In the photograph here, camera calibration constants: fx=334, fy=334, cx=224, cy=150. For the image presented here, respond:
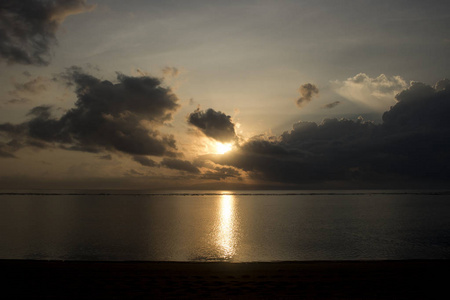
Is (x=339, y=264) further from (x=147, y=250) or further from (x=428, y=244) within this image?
(x=428, y=244)

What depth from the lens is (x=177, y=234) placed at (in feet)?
190

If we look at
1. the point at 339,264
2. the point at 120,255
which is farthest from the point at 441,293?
the point at 120,255

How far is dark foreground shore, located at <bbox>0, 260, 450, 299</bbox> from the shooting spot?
16062 millimetres

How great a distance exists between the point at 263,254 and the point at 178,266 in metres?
18.3

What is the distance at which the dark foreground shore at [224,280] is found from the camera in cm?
1606

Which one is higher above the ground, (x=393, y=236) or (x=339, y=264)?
(x=339, y=264)

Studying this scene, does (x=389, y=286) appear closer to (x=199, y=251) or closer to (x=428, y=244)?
(x=199, y=251)

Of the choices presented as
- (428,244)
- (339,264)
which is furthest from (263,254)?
(428,244)

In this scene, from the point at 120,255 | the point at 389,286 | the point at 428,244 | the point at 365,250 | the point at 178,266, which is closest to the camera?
the point at 389,286

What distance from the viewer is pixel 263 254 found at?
1537 inches

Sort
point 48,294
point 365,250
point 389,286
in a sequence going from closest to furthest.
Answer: point 48,294
point 389,286
point 365,250

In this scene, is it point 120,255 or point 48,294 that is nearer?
point 48,294

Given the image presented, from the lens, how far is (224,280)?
61.2 feet

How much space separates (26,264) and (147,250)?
19589mm
